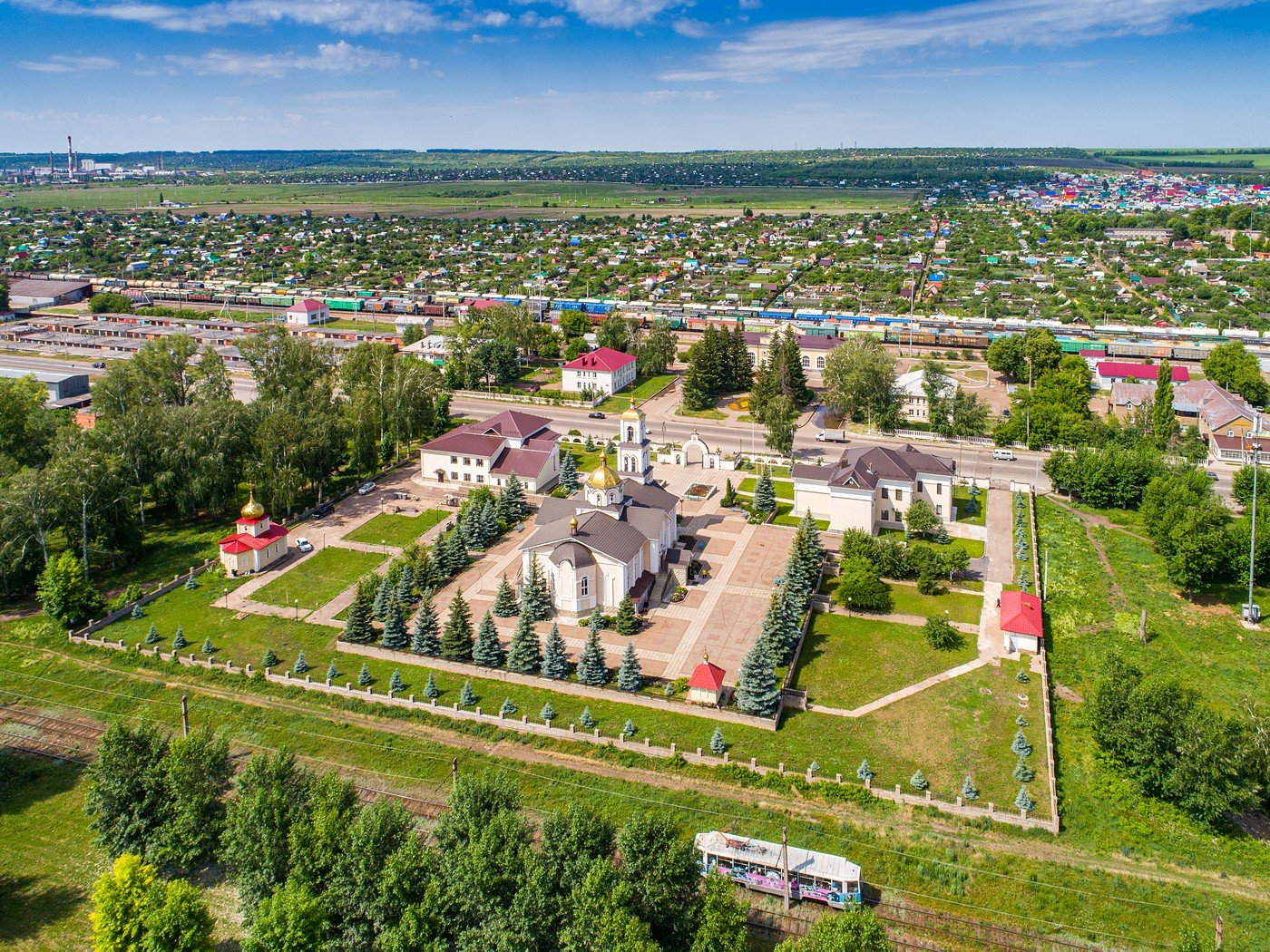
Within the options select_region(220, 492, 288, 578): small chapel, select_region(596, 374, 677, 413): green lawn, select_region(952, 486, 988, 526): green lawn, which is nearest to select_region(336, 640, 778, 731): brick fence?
select_region(220, 492, 288, 578): small chapel

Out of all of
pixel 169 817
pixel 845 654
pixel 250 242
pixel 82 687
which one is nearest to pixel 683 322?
pixel 845 654

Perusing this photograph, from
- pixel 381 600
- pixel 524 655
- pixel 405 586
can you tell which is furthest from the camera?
pixel 405 586

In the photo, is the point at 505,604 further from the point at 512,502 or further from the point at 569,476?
the point at 569,476

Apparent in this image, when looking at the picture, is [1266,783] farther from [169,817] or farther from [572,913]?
[169,817]

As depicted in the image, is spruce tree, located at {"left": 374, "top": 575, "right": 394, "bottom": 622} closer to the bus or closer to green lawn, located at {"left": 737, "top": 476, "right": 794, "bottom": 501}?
the bus

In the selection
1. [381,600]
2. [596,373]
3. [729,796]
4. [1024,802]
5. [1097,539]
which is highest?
[596,373]

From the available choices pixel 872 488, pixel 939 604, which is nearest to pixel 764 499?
pixel 872 488

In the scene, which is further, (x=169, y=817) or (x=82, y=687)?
(x=82, y=687)
